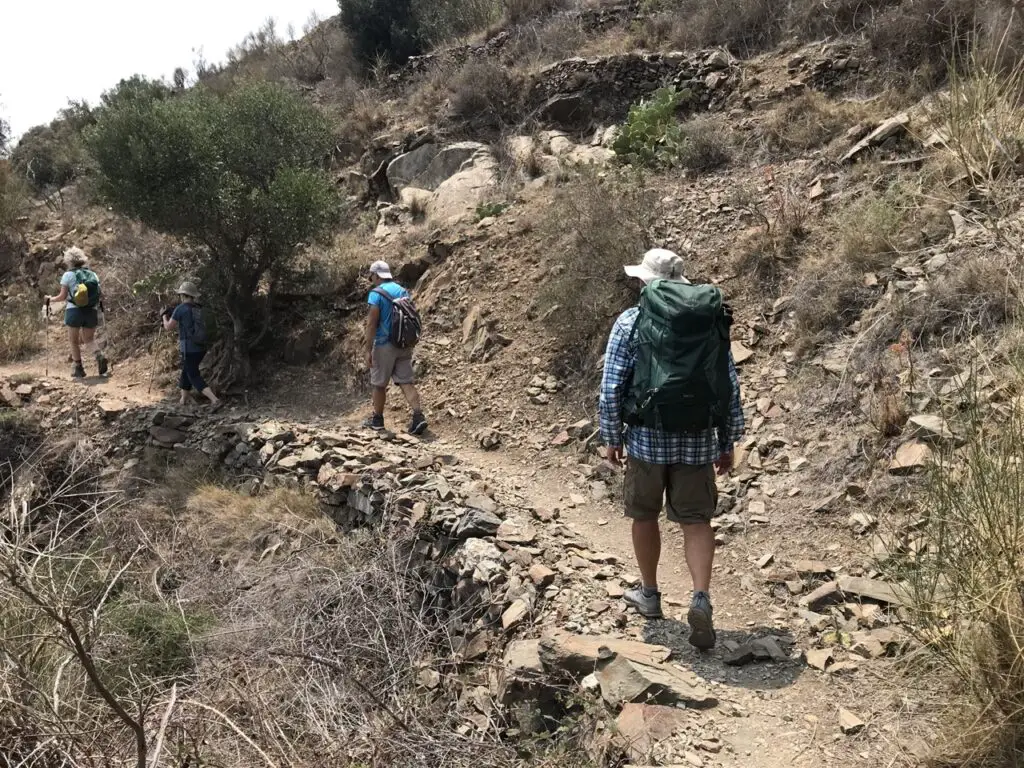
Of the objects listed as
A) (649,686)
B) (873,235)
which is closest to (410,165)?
(873,235)

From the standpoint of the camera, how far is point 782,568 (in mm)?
4047

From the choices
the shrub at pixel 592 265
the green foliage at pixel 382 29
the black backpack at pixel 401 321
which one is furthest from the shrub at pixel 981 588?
the green foliage at pixel 382 29

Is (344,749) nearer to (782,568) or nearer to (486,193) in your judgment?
(782,568)

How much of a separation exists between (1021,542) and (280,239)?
8.57 m

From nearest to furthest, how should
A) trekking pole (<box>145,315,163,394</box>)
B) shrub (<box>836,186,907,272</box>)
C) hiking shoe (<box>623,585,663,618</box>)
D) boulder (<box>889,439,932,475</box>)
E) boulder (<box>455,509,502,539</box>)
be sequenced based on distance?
1. hiking shoe (<box>623,585,663,618</box>)
2. boulder (<box>889,439,932,475</box>)
3. boulder (<box>455,509,502,539</box>)
4. shrub (<box>836,186,907,272</box>)
5. trekking pole (<box>145,315,163,394</box>)

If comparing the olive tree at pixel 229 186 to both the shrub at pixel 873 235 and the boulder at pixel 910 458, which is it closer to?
the shrub at pixel 873 235

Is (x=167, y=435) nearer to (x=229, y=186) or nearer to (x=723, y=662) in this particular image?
(x=229, y=186)

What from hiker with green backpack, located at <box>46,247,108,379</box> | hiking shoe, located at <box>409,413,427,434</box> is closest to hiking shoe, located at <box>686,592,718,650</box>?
hiking shoe, located at <box>409,413,427,434</box>

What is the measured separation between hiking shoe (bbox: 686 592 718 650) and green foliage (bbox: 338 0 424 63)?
15.9 metres

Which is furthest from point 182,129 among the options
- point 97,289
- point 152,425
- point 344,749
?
point 344,749

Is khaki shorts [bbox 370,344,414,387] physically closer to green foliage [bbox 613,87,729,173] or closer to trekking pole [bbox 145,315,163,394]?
green foliage [bbox 613,87,729,173]

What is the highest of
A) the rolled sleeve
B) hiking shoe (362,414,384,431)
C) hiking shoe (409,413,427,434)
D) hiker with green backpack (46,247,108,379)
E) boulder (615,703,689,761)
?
hiker with green backpack (46,247,108,379)

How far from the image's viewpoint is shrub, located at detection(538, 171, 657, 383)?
23.0 ft

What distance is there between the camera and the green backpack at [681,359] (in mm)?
3133
